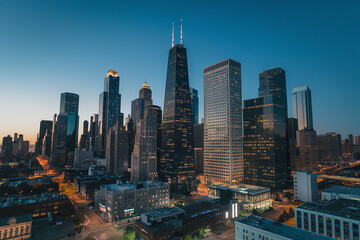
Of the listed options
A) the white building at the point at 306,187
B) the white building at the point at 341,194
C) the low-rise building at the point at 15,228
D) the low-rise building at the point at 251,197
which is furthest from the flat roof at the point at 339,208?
the low-rise building at the point at 15,228

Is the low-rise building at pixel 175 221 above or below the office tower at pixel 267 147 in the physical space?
below

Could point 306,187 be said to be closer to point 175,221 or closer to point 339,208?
point 339,208

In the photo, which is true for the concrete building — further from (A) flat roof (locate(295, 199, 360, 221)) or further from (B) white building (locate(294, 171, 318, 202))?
(B) white building (locate(294, 171, 318, 202))

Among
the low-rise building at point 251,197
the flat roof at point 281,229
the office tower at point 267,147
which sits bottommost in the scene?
the low-rise building at point 251,197

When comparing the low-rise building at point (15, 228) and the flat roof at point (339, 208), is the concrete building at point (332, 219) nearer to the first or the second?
the flat roof at point (339, 208)

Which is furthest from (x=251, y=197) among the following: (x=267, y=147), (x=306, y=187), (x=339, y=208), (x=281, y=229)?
(x=281, y=229)

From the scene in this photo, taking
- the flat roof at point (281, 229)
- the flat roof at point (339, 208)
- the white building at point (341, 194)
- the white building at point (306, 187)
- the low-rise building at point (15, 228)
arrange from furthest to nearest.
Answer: the white building at point (306, 187), the white building at point (341, 194), the low-rise building at point (15, 228), the flat roof at point (339, 208), the flat roof at point (281, 229)

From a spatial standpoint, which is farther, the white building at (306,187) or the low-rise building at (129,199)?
the white building at (306,187)
